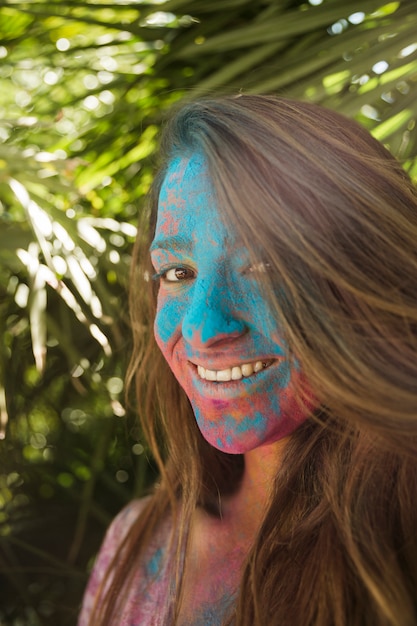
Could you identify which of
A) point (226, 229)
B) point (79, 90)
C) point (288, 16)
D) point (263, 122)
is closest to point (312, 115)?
point (263, 122)

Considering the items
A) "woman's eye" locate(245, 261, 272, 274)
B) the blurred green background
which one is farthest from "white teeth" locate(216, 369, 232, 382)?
the blurred green background

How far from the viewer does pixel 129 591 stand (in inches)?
40.9

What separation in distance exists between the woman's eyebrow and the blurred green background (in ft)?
1.06

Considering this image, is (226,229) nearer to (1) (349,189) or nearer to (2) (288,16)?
(1) (349,189)

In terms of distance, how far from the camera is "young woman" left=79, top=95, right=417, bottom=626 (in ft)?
2.47

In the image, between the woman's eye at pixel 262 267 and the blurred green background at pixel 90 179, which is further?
the blurred green background at pixel 90 179

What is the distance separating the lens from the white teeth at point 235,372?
80 cm

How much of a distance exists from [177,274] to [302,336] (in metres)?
0.18

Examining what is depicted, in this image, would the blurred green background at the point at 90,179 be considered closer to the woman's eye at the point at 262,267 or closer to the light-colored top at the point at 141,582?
the light-colored top at the point at 141,582

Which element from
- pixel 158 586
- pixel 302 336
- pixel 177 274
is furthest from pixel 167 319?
pixel 158 586

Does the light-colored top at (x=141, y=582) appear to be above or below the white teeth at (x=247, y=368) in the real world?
below

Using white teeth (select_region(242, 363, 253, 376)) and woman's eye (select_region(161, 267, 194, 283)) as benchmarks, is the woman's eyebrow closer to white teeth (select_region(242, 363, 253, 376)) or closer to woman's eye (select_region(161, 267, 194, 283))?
woman's eye (select_region(161, 267, 194, 283))

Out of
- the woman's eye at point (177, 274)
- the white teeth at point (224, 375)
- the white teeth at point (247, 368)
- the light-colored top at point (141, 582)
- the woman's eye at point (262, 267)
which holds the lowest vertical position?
the light-colored top at point (141, 582)

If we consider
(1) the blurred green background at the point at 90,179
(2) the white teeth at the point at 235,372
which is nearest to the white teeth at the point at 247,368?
(2) the white teeth at the point at 235,372
